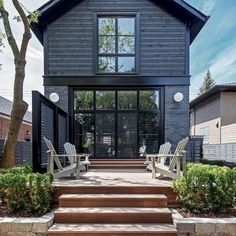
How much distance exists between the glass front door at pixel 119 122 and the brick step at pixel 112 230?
5.98m

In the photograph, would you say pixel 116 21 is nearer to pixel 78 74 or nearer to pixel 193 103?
pixel 78 74

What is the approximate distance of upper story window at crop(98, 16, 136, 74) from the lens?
10.8 meters

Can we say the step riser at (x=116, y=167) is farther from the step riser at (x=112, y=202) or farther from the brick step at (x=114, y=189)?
the step riser at (x=112, y=202)

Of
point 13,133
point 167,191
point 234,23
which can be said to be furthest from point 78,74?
point 234,23

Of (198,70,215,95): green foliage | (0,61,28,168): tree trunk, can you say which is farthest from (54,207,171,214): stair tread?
(198,70,215,95): green foliage

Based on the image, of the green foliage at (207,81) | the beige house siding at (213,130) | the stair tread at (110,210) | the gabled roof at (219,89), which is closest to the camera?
the stair tread at (110,210)

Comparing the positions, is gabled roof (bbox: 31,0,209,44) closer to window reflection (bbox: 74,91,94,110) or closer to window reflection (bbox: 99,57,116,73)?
window reflection (bbox: 99,57,116,73)

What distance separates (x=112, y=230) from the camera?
15.1ft

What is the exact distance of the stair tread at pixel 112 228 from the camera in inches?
181

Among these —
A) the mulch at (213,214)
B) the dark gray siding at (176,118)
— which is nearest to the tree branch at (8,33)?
the mulch at (213,214)

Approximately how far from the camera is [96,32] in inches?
425

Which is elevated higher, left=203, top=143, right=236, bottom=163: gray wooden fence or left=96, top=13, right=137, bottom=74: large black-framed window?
left=96, top=13, right=137, bottom=74: large black-framed window

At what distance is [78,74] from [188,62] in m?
3.77

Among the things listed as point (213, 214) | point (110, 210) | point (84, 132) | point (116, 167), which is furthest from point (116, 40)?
point (213, 214)
